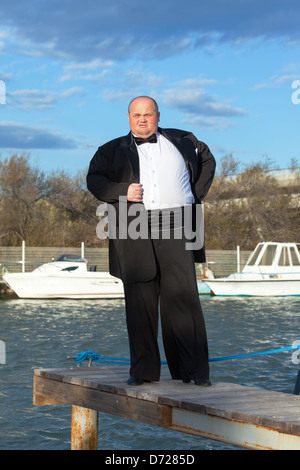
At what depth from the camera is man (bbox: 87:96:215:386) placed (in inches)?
195

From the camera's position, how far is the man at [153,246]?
4.96 meters

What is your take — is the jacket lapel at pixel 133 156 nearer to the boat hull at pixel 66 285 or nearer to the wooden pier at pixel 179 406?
the wooden pier at pixel 179 406

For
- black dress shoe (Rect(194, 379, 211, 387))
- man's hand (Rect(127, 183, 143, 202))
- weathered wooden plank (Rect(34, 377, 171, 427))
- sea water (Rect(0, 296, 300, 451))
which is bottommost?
sea water (Rect(0, 296, 300, 451))

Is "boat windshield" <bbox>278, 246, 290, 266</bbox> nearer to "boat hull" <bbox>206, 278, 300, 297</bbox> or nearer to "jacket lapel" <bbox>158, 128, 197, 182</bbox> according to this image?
"boat hull" <bbox>206, 278, 300, 297</bbox>

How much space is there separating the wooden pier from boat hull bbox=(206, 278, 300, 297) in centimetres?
2492

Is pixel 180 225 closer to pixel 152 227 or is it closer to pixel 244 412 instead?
pixel 152 227

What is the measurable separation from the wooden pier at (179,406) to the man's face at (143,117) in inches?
66.4

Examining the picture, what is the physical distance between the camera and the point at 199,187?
17.1 ft

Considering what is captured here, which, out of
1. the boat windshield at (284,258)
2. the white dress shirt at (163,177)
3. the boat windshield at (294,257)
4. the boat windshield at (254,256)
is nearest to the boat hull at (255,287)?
the boat windshield at (284,258)

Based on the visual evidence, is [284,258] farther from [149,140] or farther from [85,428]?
[149,140]

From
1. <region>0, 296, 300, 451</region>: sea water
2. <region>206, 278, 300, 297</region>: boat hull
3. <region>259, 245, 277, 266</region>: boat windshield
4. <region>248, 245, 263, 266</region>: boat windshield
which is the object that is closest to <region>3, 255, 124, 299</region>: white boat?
<region>0, 296, 300, 451</region>: sea water

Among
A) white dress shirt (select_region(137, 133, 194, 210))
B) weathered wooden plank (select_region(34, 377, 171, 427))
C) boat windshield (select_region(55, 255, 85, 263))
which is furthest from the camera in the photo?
boat windshield (select_region(55, 255, 85, 263))
